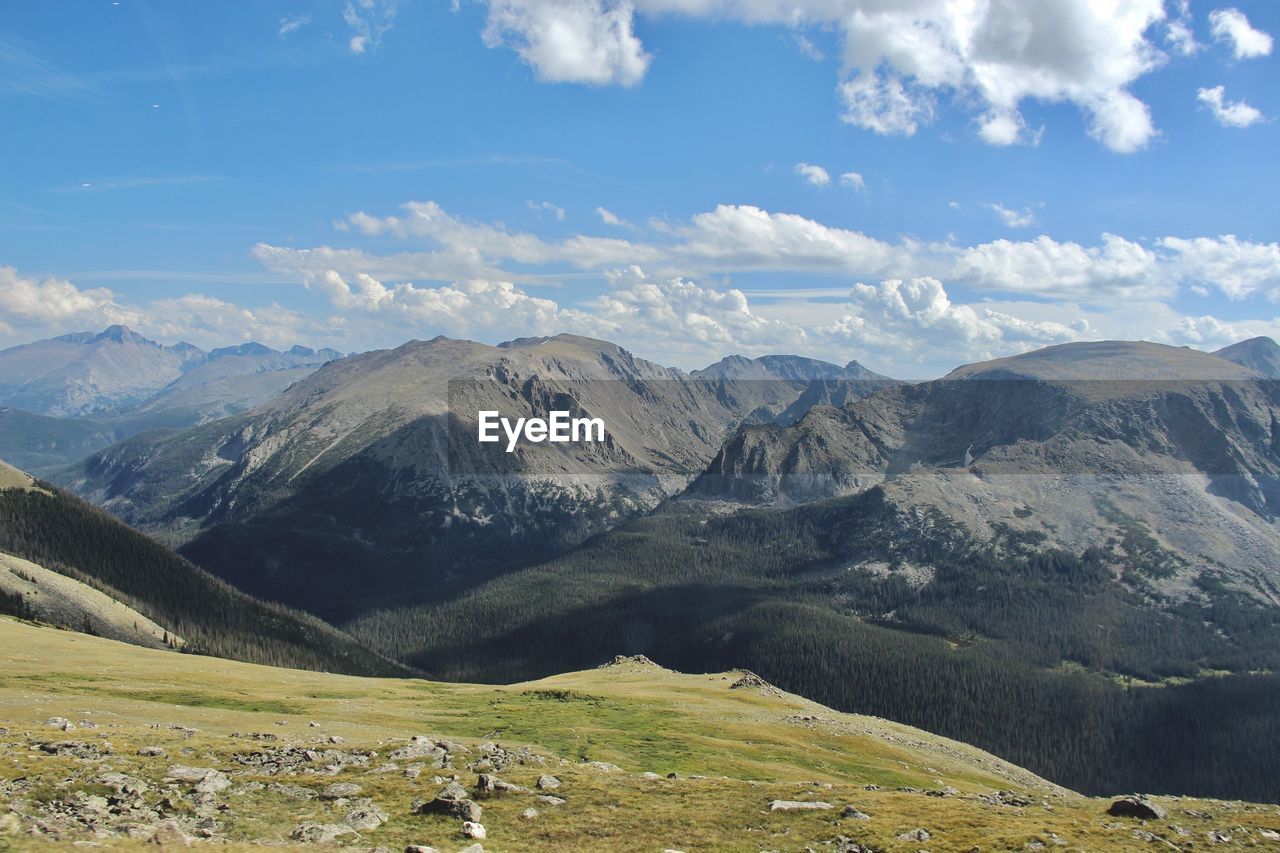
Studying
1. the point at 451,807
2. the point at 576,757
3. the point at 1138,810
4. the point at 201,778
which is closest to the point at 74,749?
the point at 201,778

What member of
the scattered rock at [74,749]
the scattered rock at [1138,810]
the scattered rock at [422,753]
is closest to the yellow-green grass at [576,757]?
the scattered rock at [74,749]

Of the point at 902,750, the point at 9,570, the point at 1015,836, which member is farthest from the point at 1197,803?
the point at 9,570

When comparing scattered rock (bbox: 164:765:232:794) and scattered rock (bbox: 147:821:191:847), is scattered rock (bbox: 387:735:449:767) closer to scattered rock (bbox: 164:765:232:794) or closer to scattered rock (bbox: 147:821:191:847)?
scattered rock (bbox: 164:765:232:794)

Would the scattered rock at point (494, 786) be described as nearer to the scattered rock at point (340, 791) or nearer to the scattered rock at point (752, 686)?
the scattered rock at point (340, 791)

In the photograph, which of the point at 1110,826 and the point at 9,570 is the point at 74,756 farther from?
the point at 9,570

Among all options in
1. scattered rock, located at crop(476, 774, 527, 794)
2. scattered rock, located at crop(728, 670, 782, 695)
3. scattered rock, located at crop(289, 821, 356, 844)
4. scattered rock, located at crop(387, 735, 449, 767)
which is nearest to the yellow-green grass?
scattered rock, located at crop(476, 774, 527, 794)
